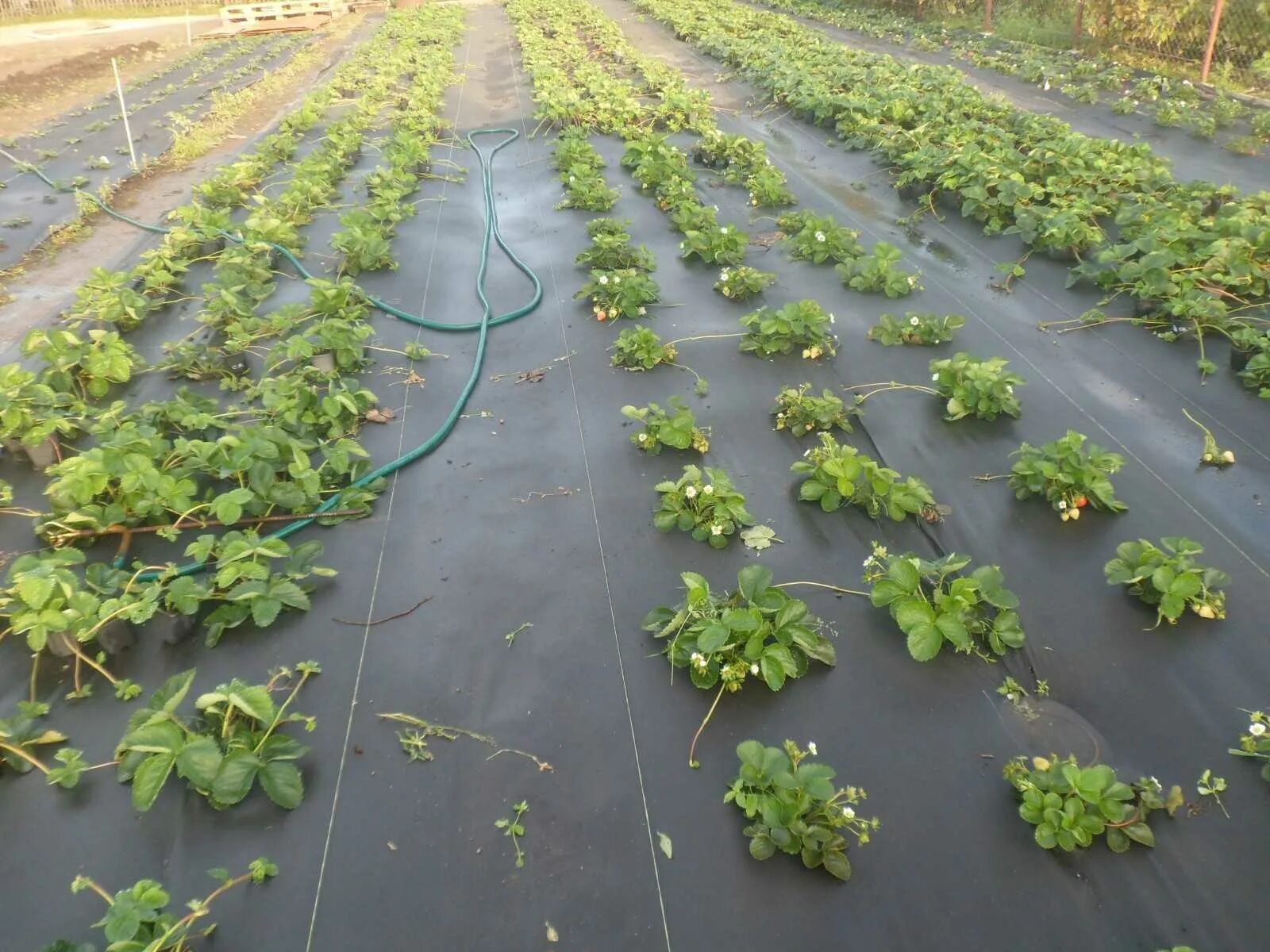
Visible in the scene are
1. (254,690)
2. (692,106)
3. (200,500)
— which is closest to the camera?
(254,690)

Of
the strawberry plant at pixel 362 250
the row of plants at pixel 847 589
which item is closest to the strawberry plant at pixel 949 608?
the row of plants at pixel 847 589

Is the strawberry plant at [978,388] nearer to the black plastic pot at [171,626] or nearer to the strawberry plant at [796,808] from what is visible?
the strawberry plant at [796,808]

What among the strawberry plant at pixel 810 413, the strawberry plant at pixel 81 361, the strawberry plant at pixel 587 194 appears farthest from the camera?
the strawberry plant at pixel 587 194

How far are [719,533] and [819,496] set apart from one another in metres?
0.49

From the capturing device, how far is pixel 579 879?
6.51 feet

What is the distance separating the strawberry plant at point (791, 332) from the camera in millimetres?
4105

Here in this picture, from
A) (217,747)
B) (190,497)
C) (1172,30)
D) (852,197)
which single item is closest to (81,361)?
(190,497)

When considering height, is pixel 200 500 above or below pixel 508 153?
below

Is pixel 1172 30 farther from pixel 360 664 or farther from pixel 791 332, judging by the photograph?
pixel 360 664

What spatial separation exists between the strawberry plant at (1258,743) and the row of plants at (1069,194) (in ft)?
7.51

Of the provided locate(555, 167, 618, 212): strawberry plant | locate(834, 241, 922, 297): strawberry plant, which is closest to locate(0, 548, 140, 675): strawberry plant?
locate(834, 241, 922, 297): strawberry plant

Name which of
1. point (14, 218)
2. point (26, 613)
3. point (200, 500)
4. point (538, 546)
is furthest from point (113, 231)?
point (538, 546)

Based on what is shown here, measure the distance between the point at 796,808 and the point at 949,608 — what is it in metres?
0.91

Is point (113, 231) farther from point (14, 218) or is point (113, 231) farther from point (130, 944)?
point (130, 944)
